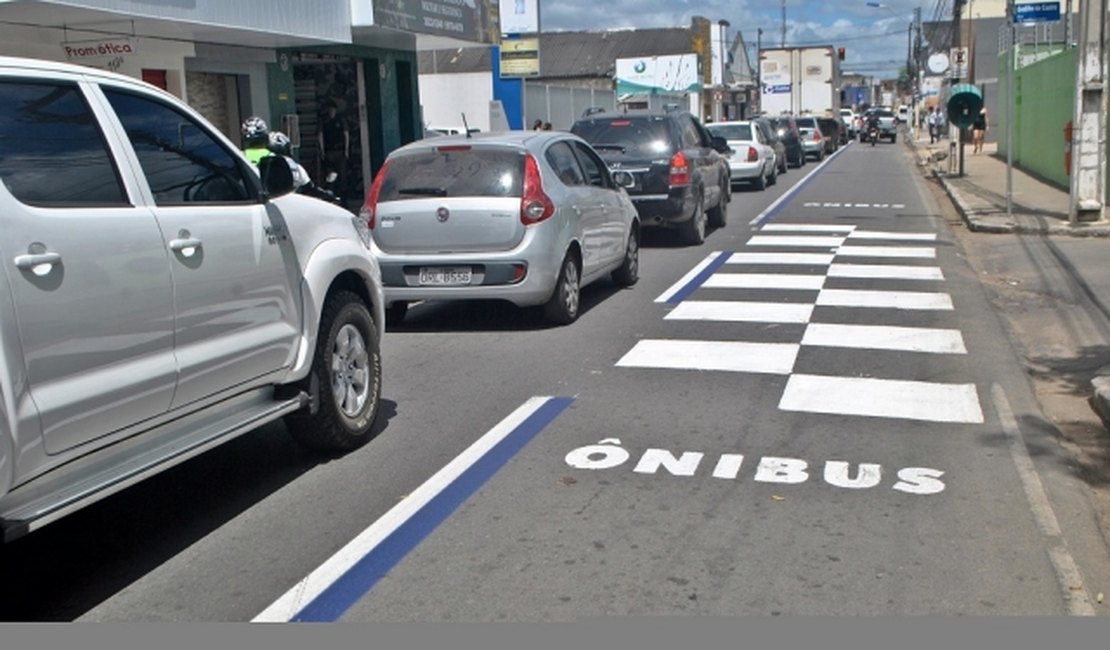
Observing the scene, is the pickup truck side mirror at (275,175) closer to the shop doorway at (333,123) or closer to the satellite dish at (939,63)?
the shop doorway at (333,123)

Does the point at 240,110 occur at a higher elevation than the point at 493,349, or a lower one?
higher

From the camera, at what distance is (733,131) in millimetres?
28109

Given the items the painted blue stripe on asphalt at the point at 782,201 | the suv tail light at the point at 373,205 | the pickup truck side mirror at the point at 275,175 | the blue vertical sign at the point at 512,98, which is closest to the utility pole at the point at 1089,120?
the painted blue stripe on asphalt at the point at 782,201

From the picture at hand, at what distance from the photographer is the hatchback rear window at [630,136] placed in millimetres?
15812

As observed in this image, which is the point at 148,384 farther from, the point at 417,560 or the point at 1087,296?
the point at 1087,296

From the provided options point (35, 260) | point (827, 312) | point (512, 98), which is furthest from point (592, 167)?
point (512, 98)

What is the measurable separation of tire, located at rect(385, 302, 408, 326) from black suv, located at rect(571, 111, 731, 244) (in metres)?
5.37

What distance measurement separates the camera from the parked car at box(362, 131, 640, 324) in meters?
9.77

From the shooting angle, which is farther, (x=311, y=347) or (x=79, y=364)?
(x=311, y=347)

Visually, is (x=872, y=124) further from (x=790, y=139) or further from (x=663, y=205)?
(x=663, y=205)

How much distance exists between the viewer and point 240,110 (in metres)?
19.8

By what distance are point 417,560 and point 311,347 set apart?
5.03ft

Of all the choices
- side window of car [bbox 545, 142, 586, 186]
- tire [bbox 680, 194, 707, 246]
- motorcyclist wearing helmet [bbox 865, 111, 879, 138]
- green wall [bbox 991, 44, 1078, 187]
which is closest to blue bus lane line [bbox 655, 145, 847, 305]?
tire [bbox 680, 194, 707, 246]

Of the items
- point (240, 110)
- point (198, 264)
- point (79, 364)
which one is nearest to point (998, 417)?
point (198, 264)
